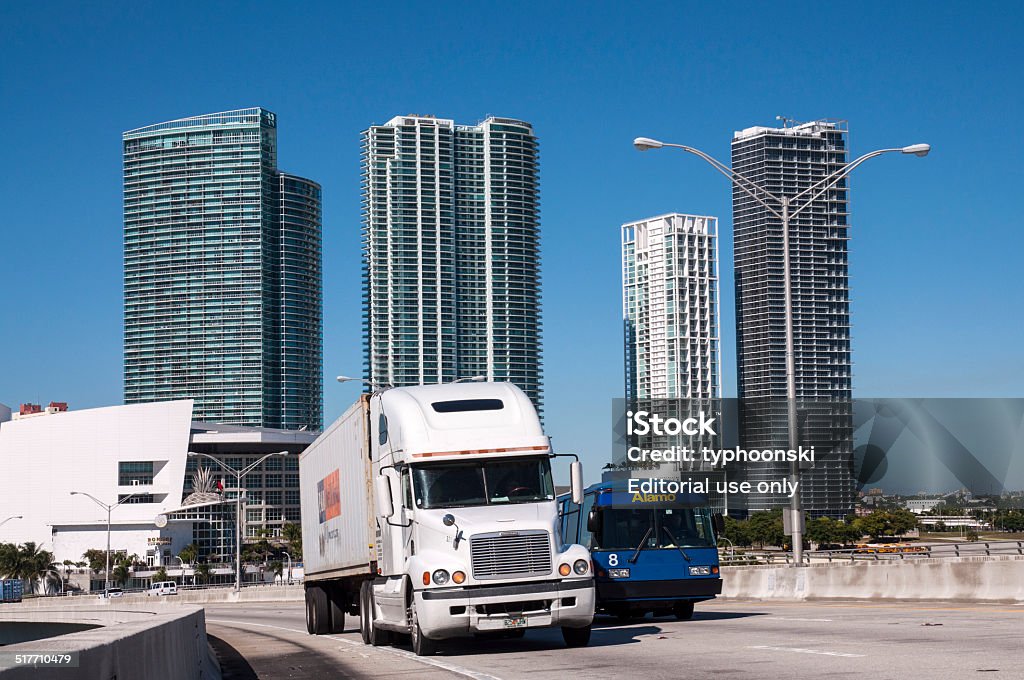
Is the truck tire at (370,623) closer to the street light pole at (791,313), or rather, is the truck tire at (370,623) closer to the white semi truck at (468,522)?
the white semi truck at (468,522)

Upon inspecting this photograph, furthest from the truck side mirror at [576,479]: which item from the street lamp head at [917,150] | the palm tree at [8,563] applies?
the palm tree at [8,563]

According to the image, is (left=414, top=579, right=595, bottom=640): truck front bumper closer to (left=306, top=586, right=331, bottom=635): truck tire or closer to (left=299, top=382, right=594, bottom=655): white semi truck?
(left=299, top=382, right=594, bottom=655): white semi truck

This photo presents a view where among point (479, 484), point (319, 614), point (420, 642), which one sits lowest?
A: point (319, 614)

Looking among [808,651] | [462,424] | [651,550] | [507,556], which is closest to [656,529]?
[651,550]

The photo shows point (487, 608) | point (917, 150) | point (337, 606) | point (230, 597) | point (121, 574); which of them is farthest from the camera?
point (121, 574)

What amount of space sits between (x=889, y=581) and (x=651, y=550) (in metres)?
7.44

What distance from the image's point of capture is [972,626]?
18578 mm

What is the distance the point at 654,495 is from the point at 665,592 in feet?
6.40

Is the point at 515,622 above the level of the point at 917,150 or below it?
below

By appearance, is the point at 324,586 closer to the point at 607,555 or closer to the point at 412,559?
the point at 607,555

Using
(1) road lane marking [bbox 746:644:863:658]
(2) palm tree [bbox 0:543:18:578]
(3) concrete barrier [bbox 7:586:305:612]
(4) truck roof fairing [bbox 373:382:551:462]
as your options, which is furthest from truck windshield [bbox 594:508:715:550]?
(2) palm tree [bbox 0:543:18:578]

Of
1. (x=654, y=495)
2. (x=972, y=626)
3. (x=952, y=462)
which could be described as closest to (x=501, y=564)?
(x=972, y=626)

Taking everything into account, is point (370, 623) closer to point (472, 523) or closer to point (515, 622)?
point (472, 523)

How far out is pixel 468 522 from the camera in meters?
18.5
